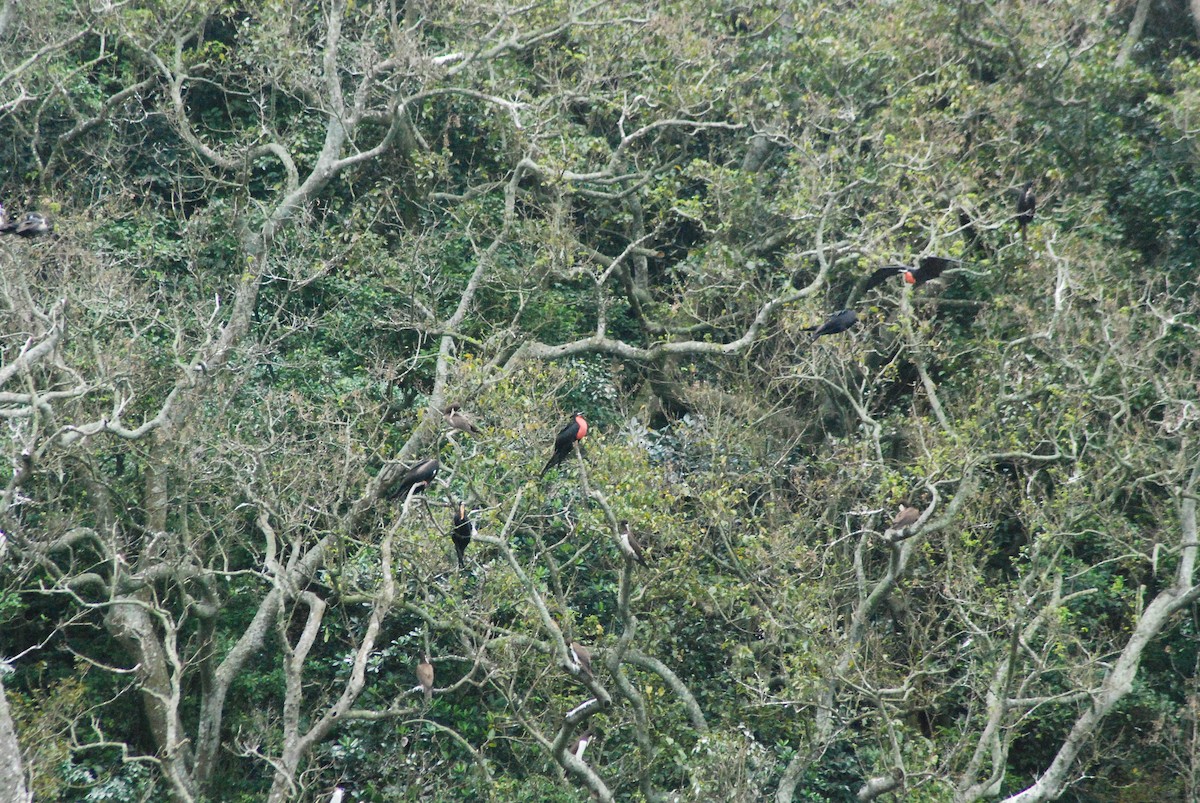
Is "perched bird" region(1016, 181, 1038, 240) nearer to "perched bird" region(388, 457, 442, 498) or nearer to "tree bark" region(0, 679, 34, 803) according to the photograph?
"perched bird" region(388, 457, 442, 498)

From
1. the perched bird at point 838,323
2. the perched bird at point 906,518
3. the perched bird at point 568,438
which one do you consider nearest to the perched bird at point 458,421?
the perched bird at point 568,438

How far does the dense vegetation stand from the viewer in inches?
475

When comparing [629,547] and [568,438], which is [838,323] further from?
[629,547]

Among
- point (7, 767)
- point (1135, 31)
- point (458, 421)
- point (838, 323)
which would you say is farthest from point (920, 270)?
point (7, 767)

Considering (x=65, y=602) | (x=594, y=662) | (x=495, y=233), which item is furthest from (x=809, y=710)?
(x=65, y=602)

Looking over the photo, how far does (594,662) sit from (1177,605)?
5404 mm

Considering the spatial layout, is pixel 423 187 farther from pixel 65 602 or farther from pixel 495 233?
pixel 65 602

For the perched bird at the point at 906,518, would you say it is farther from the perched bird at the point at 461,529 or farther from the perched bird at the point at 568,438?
the perched bird at the point at 461,529

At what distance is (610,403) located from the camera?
16578mm

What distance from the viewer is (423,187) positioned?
17969mm

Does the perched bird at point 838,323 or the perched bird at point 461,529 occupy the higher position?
the perched bird at point 838,323

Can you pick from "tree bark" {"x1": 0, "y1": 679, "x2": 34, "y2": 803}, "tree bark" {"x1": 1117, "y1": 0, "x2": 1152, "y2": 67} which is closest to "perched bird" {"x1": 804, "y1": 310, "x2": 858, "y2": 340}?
"tree bark" {"x1": 1117, "y1": 0, "x2": 1152, "y2": 67}

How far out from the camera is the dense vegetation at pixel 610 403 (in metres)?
12.1

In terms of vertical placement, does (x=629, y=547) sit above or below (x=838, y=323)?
below
